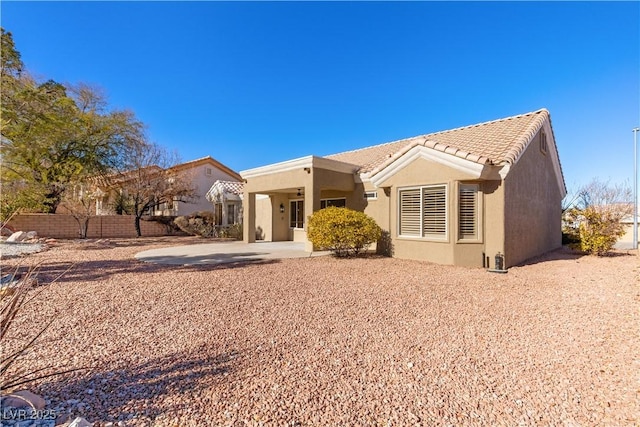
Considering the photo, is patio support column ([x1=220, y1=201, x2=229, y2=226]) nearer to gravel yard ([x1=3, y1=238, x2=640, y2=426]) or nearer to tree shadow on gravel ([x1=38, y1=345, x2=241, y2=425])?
gravel yard ([x1=3, y1=238, x2=640, y2=426])

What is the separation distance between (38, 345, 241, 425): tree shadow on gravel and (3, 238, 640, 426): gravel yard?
19 mm

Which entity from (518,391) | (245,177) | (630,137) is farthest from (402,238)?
(630,137)

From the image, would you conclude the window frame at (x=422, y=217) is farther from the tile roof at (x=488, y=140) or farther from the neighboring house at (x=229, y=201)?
the neighboring house at (x=229, y=201)

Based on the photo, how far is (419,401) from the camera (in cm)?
321

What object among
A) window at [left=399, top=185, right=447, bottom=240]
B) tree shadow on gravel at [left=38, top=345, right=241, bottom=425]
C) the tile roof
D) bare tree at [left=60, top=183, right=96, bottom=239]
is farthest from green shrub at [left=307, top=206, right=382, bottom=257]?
bare tree at [left=60, top=183, right=96, bottom=239]

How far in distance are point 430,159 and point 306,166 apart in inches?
233

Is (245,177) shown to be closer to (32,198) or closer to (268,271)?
(268,271)

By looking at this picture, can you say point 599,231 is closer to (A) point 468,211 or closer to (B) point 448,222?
(A) point 468,211

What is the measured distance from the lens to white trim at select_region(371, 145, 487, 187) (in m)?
10.6

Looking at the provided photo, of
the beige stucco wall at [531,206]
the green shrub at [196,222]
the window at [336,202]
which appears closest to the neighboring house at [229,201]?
the green shrub at [196,222]

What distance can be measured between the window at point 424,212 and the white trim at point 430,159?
0.97 metres

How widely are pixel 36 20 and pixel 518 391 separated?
55.0 feet

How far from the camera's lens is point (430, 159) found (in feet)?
38.7

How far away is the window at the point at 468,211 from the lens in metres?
11.2
